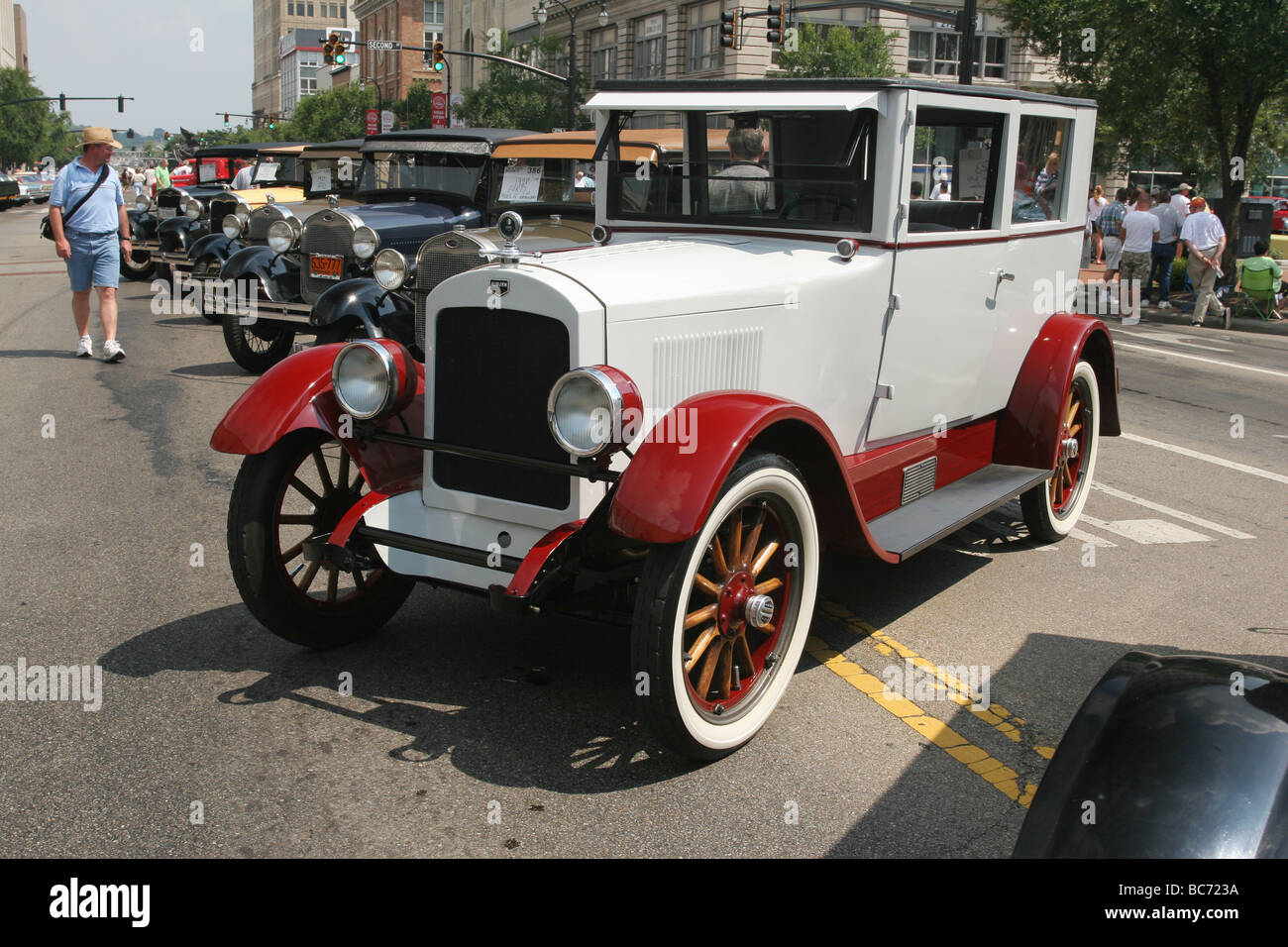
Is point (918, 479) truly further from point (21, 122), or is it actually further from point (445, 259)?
point (21, 122)

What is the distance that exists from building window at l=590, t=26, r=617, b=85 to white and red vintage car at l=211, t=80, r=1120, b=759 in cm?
4883

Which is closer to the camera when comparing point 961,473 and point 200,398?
point 961,473

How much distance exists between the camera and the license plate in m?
10.4

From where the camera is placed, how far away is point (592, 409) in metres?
3.46

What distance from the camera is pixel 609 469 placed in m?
3.72

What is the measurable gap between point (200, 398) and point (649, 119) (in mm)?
5130

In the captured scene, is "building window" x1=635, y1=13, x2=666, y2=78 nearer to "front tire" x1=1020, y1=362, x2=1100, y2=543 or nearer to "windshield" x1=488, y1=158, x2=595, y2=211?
"windshield" x1=488, y1=158, x2=595, y2=211

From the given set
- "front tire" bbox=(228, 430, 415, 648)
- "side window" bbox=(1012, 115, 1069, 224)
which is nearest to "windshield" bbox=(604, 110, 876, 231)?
"side window" bbox=(1012, 115, 1069, 224)

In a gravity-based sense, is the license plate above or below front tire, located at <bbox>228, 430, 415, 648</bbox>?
above

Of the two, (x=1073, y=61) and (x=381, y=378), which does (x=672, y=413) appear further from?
(x=1073, y=61)

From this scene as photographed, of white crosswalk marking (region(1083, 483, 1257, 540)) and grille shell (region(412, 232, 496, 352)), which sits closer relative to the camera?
white crosswalk marking (region(1083, 483, 1257, 540))

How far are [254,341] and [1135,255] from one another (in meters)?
13.4

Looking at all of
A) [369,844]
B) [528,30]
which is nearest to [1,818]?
[369,844]

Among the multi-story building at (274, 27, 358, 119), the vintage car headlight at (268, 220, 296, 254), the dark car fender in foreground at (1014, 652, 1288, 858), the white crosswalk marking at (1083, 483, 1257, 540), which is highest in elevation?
the multi-story building at (274, 27, 358, 119)
